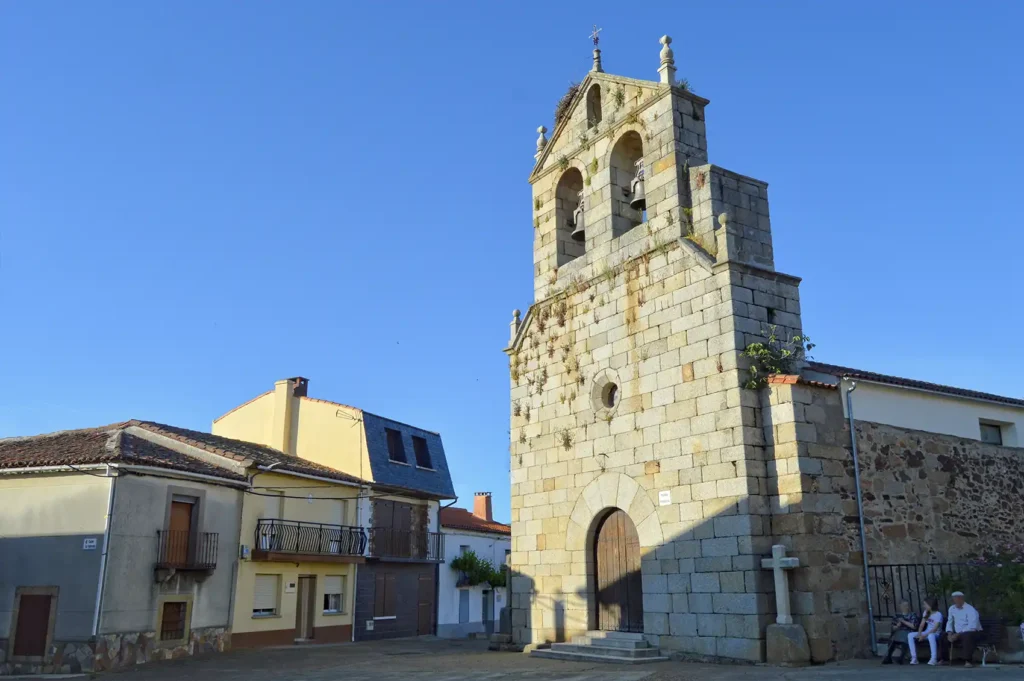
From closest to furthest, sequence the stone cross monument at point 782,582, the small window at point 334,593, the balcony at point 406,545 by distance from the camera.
→ the stone cross monument at point 782,582
the small window at point 334,593
the balcony at point 406,545

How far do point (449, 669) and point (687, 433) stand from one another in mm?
4355

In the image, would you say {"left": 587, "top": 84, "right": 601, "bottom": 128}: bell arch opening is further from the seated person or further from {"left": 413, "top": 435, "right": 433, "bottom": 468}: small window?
{"left": 413, "top": 435, "right": 433, "bottom": 468}: small window

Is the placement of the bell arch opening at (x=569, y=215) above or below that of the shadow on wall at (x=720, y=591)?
above

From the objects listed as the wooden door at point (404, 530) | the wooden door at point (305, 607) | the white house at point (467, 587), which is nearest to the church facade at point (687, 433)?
the wooden door at point (305, 607)

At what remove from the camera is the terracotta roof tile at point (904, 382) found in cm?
1177

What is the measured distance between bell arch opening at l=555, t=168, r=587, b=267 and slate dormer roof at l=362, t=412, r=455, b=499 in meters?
9.71

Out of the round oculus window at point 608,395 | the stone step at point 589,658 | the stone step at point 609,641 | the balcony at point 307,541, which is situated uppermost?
the round oculus window at point 608,395

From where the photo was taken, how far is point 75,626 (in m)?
14.3

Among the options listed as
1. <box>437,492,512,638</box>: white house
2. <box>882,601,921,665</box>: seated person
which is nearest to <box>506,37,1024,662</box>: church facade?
<box>882,601,921,665</box>: seated person

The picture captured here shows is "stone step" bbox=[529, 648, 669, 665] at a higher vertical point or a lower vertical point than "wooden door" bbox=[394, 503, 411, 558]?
lower

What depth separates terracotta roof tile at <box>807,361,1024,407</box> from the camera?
11.8m

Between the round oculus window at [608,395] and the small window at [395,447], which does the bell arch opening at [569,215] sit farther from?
the small window at [395,447]

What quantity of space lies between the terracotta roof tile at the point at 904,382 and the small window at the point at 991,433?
0.40 metres

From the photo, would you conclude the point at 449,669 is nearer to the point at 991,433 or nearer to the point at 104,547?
the point at 104,547
